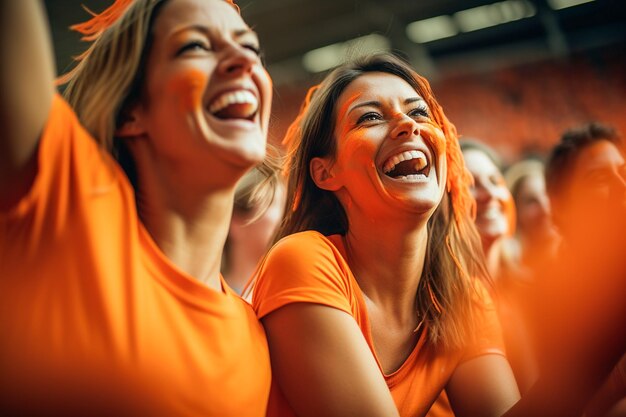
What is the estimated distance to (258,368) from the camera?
59 centimetres

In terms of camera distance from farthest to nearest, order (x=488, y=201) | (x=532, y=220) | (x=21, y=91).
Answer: (x=532, y=220), (x=488, y=201), (x=21, y=91)

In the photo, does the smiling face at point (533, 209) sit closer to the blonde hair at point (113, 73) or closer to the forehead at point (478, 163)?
the forehead at point (478, 163)

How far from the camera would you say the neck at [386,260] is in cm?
71

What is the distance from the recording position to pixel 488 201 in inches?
43.6

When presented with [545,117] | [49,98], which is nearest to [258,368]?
[49,98]

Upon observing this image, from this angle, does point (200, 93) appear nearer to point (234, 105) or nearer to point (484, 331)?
point (234, 105)

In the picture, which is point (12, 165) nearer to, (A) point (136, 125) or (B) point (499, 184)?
(A) point (136, 125)

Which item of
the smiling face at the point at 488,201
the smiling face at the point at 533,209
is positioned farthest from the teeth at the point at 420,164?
the smiling face at the point at 533,209

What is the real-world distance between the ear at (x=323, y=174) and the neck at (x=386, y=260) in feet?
0.17

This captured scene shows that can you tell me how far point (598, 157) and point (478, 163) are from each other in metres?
0.26

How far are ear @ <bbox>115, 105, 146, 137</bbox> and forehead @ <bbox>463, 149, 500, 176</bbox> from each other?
72 centimetres

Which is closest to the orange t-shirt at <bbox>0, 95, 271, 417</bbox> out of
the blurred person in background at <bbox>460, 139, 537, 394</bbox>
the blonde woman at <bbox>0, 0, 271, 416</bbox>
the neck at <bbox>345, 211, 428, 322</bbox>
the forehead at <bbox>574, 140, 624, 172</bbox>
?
the blonde woman at <bbox>0, 0, 271, 416</bbox>

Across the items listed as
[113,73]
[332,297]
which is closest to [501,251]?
[332,297]

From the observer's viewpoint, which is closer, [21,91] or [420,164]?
[21,91]
